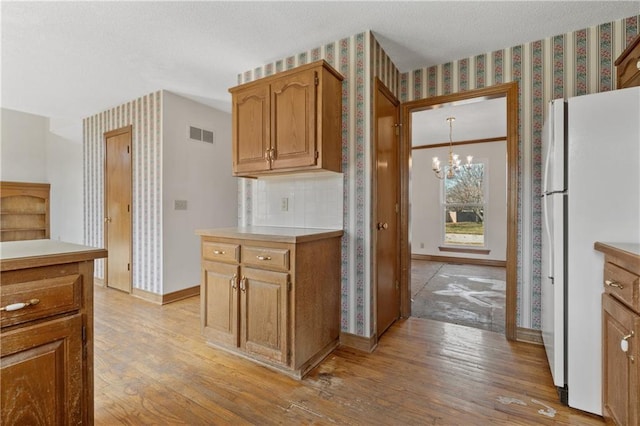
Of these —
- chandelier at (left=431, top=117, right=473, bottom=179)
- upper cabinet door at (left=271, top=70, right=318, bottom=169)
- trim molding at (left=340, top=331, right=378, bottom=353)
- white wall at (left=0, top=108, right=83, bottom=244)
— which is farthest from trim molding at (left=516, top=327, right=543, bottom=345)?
white wall at (left=0, top=108, right=83, bottom=244)

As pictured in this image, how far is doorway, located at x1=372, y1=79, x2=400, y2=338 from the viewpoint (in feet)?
8.25

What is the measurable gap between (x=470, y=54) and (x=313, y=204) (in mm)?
1967

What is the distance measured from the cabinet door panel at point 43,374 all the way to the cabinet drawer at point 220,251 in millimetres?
1042

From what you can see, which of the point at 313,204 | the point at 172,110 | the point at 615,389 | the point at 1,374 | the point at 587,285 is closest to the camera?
the point at 1,374

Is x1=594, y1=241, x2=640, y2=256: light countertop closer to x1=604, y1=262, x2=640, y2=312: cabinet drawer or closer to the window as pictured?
x1=604, y1=262, x2=640, y2=312: cabinet drawer

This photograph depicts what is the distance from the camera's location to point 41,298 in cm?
109

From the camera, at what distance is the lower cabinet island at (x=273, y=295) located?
6.46ft

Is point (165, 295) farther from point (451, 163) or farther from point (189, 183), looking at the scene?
point (451, 163)

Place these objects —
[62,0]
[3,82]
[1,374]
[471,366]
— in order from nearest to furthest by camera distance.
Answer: [1,374] → [62,0] → [471,366] → [3,82]

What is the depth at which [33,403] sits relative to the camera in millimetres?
1087

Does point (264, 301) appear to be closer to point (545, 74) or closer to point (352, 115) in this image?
point (352, 115)

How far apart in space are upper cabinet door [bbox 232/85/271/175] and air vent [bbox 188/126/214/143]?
5.13ft

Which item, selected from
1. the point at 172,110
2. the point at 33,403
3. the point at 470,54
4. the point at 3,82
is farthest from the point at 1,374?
the point at 3,82

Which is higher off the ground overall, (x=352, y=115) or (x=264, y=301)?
(x=352, y=115)
